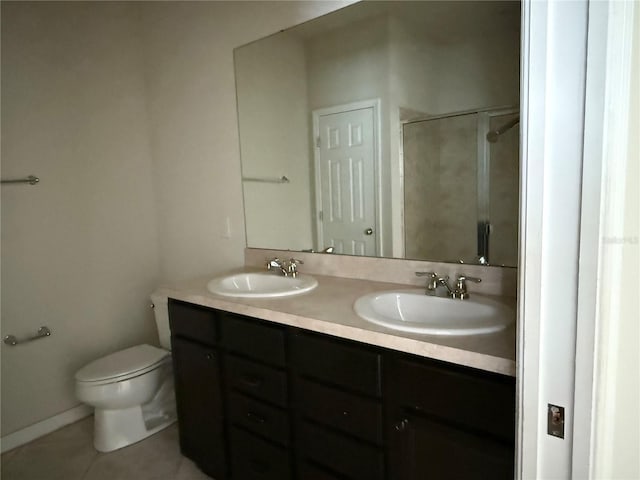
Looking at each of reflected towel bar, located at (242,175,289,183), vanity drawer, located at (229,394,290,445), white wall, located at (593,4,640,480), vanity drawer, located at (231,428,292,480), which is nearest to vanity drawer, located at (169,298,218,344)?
vanity drawer, located at (229,394,290,445)

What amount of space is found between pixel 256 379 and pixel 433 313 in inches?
27.2

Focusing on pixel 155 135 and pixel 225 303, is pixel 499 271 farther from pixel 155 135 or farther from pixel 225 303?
pixel 155 135

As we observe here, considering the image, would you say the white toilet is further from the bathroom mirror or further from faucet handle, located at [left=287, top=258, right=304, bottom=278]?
the bathroom mirror

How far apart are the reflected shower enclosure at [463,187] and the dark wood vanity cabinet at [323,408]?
59 centimetres

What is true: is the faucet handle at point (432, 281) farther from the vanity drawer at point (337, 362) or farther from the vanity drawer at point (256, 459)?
the vanity drawer at point (256, 459)

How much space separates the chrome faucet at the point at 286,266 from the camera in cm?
192

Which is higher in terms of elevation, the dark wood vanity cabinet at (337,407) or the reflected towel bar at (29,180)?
the reflected towel bar at (29,180)

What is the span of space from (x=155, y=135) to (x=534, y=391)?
2.62m

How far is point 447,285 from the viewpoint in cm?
142

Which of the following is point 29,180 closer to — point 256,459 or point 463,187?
point 256,459

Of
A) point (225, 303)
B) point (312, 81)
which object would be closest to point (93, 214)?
point (225, 303)

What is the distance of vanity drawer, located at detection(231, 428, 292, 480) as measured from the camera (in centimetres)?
143

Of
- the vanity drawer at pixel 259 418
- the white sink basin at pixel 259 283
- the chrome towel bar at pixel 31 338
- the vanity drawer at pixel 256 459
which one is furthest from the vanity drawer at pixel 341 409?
the chrome towel bar at pixel 31 338

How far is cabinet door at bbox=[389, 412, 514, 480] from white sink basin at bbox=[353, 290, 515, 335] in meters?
0.25
